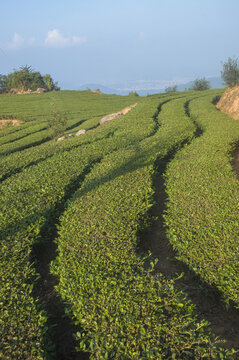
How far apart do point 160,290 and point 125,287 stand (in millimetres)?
691

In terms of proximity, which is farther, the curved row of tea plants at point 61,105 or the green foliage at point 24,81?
the green foliage at point 24,81

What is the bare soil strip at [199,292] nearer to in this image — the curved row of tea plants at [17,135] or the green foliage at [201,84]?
the curved row of tea plants at [17,135]

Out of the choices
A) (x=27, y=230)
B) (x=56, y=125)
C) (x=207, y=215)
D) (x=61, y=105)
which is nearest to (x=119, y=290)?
(x=27, y=230)

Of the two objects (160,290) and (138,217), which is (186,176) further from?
(160,290)

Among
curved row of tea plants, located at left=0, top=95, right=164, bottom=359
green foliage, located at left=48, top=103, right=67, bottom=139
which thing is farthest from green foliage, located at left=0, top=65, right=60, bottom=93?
curved row of tea plants, located at left=0, top=95, right=164, bottom=359

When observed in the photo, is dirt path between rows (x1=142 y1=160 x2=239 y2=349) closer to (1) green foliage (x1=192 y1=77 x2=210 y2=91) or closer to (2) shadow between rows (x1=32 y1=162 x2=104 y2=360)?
(2) shadow between rows (x1=32 y1=162 x2=104 y2=360)

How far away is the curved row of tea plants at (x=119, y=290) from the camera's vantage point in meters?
4.26

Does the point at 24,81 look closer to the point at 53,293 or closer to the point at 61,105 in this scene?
the point at 61,105

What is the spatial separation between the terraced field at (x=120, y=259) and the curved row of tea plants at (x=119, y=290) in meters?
0.02

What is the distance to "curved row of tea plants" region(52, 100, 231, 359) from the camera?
4.26 meters

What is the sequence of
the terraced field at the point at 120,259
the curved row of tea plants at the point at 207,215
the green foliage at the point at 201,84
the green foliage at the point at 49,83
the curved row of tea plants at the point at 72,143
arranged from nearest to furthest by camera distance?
the terraced field at the point at 120,259, the curved row of tea plants at the point at 207,215, the curved row of tea plants at the point at 72,143, the green foliage at the point at 201,84, the green foliage at the point at 49,83

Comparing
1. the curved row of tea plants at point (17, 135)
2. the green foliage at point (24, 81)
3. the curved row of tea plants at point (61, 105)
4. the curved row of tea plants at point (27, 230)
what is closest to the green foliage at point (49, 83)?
the green foliage at point (24, 81)

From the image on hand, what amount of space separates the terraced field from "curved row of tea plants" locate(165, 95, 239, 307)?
3 cm

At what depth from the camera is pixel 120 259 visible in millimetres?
6152
